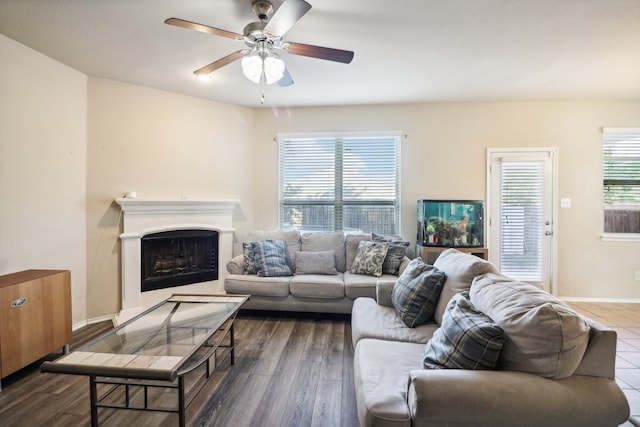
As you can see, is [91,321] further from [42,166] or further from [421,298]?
[421,298]

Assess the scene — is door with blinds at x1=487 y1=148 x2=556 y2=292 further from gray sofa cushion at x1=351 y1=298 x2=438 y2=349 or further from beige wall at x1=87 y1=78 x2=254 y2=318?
beige wall at x1=87 y1=78 x2=254 y2=318

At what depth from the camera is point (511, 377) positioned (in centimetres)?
112

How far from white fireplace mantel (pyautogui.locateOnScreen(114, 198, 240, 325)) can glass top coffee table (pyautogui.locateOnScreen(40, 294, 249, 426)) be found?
1055 mm

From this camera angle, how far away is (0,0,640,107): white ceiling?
6.49 feet

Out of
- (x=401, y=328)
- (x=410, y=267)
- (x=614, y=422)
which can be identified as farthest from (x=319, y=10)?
(x=614, y=422)

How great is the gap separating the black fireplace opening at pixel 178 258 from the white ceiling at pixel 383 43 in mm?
1789

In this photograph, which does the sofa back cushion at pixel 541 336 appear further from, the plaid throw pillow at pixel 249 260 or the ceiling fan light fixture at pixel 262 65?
the plaid throw pillow at pixel 249 260

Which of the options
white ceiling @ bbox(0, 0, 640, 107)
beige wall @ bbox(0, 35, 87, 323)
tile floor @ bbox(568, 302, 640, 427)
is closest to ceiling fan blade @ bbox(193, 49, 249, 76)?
white ceiling @ bbox(0, 0, 640, 107)

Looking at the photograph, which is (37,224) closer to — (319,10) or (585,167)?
(319,10)

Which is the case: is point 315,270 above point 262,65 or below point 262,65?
below

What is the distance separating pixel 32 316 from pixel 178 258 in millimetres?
1548

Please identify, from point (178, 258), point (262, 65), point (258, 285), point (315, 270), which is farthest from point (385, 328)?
point (178, 258)

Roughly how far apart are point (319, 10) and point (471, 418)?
7.95 ft

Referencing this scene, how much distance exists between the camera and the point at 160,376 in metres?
1.30
